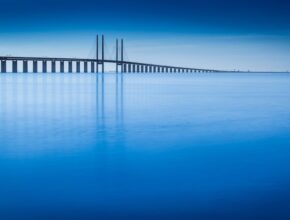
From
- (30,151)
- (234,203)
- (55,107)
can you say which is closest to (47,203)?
(234,203)

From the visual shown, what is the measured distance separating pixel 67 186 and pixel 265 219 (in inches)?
76.1

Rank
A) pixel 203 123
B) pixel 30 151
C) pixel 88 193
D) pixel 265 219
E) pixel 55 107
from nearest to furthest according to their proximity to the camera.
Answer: pixel 265 219, pixel 88 193, pixel 30 151, pixel 203 123, pixel 55 107

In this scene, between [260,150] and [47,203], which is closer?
[47,203]

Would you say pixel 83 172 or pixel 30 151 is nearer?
pixel 83 172

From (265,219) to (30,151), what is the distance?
372 centimetres

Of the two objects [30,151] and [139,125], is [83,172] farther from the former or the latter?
[139,125]

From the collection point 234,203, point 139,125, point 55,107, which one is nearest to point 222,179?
point 234,203

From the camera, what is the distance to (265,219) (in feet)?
11.5

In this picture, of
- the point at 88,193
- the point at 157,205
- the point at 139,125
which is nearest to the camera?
the point at 157,205

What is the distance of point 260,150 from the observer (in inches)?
255

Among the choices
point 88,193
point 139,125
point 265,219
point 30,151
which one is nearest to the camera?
point 265,219

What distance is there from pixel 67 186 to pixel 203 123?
5.73 m

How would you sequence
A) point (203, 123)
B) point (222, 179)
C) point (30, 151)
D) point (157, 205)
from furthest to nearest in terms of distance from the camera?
point (203, 123)
point (30, 151)
point (222, 179)
point (157, 205)

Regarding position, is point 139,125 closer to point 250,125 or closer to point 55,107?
point 250,125
